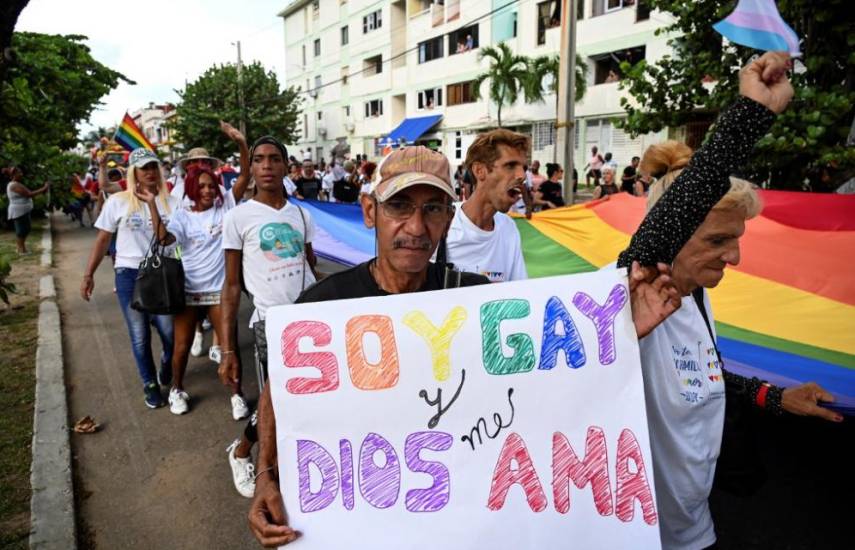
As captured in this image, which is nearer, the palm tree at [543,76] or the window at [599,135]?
the palm tree at [543,76]

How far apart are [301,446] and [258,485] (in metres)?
0.20

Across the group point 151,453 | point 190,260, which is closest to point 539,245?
point 190,260

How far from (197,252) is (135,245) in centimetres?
49

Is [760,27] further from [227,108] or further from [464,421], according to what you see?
[227,108]

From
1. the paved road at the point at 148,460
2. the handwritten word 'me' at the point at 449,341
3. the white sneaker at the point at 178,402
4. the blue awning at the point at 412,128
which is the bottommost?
the paved road at the point at 148,460

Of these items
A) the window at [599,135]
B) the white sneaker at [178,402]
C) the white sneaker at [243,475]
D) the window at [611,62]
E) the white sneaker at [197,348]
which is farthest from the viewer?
the window at [599,135]

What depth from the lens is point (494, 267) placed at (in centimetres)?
322

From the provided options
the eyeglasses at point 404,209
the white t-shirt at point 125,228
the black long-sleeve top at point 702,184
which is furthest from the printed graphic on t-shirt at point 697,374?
the white t-shirt at point 125,228

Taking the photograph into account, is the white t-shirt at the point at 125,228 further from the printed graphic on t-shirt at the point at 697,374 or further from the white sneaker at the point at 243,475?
the printed graphic on t-shirt at the point at 697,374

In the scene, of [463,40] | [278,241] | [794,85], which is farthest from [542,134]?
[278,241]

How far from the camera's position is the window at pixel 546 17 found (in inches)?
1034

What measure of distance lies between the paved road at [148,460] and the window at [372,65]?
36.7 m

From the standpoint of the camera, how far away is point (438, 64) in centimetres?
3416

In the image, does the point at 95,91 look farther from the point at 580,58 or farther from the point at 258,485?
the point at 580,58
